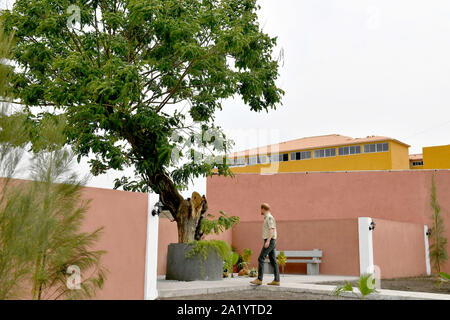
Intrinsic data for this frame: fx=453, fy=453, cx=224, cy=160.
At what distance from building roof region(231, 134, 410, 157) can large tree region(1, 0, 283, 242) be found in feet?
63.5

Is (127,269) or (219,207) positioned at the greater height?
(219,207)

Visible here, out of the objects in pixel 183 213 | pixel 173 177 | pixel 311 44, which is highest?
pixel 311 44

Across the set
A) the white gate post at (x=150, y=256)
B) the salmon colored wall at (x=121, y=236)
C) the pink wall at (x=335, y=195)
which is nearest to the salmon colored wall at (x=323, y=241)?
the pink wall at (x=335, y=195)

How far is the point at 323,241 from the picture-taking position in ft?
49.1

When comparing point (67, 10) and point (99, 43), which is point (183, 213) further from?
point (67, 10)

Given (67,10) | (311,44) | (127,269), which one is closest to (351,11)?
(311,44)

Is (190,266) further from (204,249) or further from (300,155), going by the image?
(300,155)

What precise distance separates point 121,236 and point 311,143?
29904 millimetres

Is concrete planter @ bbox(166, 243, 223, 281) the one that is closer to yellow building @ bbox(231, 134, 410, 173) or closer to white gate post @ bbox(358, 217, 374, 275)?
white gate post @ bbox(358, 217, 374, 275)

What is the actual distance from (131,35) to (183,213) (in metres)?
4.38

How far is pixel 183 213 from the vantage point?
1115cm

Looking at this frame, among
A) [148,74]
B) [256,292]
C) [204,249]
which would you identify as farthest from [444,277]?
[148,74]
